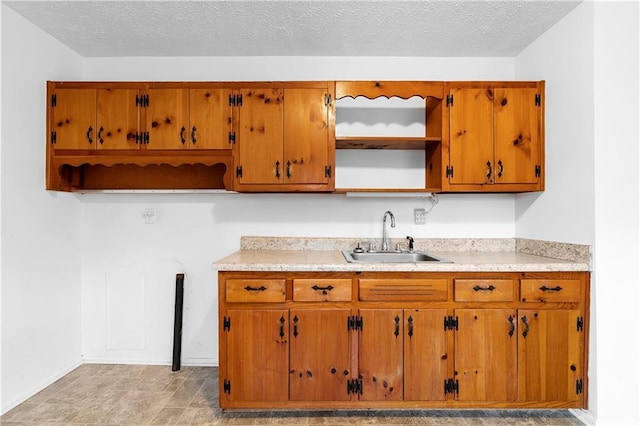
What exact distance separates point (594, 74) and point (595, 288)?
1.22 metres

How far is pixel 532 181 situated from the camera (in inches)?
104

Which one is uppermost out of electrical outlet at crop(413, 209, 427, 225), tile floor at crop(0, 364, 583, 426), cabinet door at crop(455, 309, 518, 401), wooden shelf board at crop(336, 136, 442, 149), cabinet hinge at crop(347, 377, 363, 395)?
wooden shelf board at crop(336, 136, 442, 149)

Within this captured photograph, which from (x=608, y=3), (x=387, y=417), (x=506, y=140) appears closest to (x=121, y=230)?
(x=387, y=417)

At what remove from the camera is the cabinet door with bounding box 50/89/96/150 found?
269cm

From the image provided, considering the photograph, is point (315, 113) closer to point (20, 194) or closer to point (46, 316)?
point (20, 194)

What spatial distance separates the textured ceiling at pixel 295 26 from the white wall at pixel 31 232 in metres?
0.22

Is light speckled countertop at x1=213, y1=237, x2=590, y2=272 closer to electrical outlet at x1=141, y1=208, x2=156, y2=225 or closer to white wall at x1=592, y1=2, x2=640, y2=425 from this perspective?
white wall at x1=592, y1=2, x2=640, y2=425

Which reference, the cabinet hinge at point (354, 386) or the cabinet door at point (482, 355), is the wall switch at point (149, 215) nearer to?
the cabinet hinge at point (354, 386)

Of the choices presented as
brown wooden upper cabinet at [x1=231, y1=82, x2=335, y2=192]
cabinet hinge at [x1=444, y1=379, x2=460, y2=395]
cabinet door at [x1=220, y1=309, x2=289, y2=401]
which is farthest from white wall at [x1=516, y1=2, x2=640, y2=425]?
cabinet door at [x1=220, y1=309, x2=289, y2=401]

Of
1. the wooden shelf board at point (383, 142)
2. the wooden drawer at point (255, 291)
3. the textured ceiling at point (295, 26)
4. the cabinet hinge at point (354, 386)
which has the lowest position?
the cabinet hinge at point (354, 386)

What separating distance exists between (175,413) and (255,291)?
91 centimetres

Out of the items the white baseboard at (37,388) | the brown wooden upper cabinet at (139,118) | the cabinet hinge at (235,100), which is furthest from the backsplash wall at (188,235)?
the cabinet hinge at (235,100)

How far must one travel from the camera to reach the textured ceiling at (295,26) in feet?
7.75

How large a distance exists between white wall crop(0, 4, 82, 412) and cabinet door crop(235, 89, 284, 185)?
1.38 m
